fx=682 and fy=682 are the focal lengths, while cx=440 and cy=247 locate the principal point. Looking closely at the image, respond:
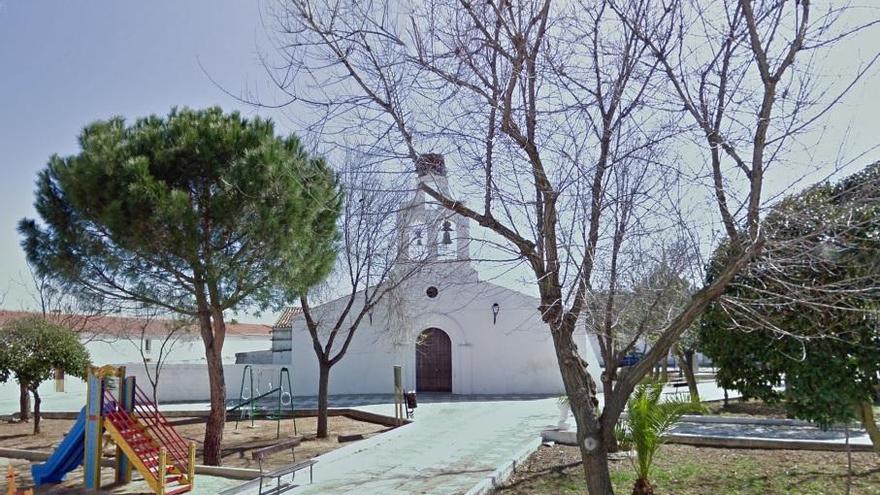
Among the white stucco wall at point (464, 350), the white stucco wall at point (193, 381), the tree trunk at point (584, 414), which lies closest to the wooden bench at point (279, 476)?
the tree trunk at point (584, 414)

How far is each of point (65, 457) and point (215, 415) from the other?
7.08 ft

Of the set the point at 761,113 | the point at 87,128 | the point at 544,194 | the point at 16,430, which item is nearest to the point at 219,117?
the point at 87,128

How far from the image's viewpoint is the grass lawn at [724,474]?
8125 millimetres

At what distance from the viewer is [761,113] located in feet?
18.1

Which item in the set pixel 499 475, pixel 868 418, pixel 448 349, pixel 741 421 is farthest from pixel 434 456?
pixel 448 349

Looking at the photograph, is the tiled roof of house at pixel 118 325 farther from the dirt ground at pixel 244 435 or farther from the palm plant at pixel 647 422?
the palm plant at pixel 647 422

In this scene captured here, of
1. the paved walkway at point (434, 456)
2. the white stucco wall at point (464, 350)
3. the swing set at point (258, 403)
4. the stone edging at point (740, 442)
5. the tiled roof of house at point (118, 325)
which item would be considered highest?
the tiled roof of house at point (118, 325)

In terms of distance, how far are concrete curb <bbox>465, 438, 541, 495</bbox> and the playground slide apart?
18.3ft

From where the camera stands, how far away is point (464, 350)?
26.0 meters

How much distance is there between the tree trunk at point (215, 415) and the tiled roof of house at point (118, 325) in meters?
8.88

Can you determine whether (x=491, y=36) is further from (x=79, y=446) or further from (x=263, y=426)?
(x=263, y=426)

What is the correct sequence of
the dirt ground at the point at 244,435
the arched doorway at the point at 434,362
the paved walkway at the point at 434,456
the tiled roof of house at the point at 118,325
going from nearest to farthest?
the paved walkway at the point at 434,456, the dirt ground at the point at 244,435, the tiled roof of house at the point at 118,325, the arched doorway at the point at 434,362

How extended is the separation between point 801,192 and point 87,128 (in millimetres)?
10112

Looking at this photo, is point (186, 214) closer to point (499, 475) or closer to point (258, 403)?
point (499, 475)
